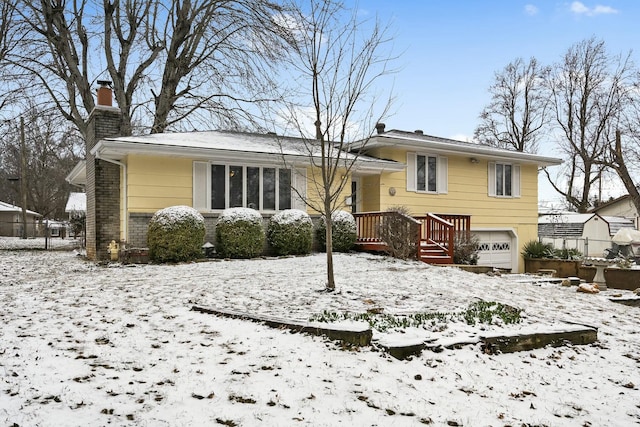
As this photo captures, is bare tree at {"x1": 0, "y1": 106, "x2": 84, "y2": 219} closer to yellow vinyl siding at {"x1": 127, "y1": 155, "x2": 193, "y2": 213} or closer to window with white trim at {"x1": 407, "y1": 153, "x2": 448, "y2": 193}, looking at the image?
yellow vinyl siding at {"x1": 127, "y1": 155, "x2": 193, "y2": 213}

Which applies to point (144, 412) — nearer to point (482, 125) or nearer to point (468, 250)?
point (468, 250)

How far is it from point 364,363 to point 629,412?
2013mm

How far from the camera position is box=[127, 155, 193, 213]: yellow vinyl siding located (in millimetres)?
11641

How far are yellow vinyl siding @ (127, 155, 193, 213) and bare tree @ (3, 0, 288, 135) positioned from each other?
567 centimetres

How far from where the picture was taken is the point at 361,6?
7.56m

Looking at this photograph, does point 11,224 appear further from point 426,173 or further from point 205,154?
point 426,173

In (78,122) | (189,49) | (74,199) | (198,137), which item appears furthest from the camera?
(74,199)

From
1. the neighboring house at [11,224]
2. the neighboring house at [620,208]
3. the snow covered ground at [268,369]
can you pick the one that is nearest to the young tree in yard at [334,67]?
the snow covered ground at [268,369]

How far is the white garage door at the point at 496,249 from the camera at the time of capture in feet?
54.0

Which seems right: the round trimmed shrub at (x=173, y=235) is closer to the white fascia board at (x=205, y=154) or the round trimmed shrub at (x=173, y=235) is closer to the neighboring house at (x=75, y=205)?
the white fascia board at (x=205, y=154)

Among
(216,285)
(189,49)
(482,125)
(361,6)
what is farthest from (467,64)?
(482,125)

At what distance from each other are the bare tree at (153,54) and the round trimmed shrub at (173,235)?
705 centimetres

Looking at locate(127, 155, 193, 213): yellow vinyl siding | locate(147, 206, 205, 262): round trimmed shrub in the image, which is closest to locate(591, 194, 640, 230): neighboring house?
locate(127, 155, 193, 213): yellow vinyl siding

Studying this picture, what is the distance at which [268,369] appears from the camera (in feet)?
12.6
